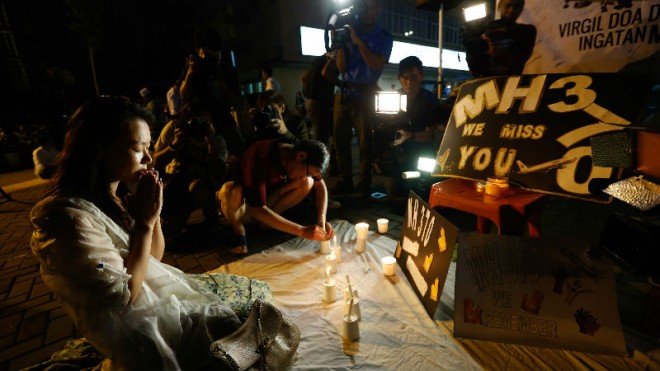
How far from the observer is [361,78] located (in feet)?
17.9

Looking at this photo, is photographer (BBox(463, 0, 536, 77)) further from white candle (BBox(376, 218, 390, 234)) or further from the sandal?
the sandal

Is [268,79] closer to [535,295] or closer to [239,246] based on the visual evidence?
[239,246]

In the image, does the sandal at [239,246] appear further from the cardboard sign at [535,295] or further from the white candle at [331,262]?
the cardboard sign at [535,295]

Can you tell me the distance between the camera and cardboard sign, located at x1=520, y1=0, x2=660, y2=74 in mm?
2783

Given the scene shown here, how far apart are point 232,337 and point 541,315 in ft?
6.77

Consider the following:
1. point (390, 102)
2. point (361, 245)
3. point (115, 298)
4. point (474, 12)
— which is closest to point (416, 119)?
point (390, 102)

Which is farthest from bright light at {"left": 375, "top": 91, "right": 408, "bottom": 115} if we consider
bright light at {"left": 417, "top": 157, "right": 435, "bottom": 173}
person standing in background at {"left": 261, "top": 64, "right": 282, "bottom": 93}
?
person standing in background at {"left": 261, "top": 64, "right": 282, "bottom": 93}

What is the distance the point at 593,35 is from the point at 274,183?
373 centimetres

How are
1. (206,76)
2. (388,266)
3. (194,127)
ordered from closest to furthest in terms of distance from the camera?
(388,266), (194,127), (206,76)

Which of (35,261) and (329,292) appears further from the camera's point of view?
(35,261)

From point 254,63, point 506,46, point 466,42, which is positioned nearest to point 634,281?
point 506,46

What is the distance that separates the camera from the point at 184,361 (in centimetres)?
181

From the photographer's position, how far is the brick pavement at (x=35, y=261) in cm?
257

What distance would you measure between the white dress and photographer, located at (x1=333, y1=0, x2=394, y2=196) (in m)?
4.21
